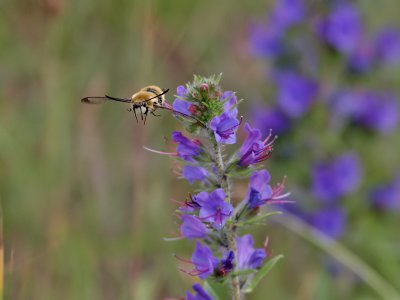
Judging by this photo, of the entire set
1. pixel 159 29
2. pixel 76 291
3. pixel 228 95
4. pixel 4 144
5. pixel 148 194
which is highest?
pixel 159 29

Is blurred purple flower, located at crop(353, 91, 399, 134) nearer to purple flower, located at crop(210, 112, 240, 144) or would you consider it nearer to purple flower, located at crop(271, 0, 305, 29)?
purple flower, located at crop(271, 0, 305, 29)

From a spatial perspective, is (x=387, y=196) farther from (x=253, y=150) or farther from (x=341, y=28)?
(x=253, y=150)

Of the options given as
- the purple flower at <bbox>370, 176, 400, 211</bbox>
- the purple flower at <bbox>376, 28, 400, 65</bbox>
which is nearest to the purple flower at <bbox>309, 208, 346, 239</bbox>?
the purple flower at <bbox>370, 176, 400, 211</bbox>

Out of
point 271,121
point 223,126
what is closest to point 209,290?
point 223,126

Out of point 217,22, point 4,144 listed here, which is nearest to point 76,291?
point 4,144

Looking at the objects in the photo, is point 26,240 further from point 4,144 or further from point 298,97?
point 298,97

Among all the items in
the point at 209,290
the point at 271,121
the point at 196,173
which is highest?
the point at 271,121
